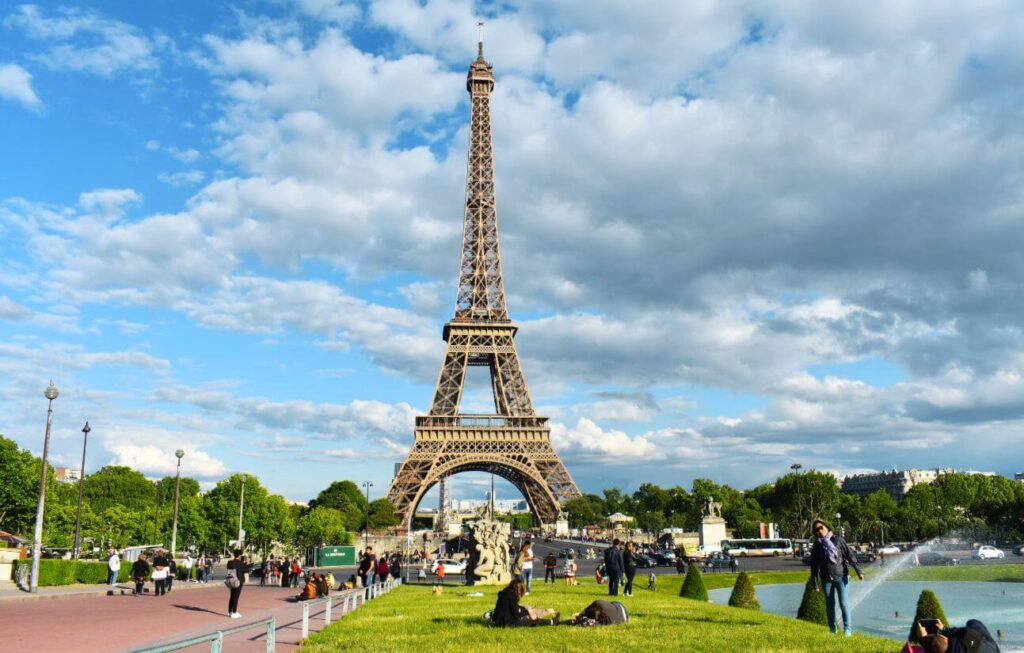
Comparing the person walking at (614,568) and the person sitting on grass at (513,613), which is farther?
the person walking at (614,568)

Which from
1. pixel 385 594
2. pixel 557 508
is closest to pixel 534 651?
pixel 385 594

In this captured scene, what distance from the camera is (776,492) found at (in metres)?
128

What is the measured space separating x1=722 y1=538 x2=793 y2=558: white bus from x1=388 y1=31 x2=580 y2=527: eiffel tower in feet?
54.6

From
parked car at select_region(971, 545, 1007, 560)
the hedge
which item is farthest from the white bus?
the hedge

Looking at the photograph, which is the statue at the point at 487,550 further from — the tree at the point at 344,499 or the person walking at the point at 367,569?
the tree at the point at 344,499

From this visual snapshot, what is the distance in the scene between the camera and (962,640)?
31.7 feet

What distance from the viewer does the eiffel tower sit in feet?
290

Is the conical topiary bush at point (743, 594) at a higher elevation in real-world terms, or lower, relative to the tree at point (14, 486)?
lower

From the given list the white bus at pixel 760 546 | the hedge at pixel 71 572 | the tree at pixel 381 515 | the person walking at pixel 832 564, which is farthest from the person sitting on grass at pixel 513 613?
the tree at pixel 381 515

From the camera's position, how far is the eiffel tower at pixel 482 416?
8844 centimetres

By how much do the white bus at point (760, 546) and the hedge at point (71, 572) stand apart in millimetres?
54811

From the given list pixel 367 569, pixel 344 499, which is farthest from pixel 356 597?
pixel 344 499

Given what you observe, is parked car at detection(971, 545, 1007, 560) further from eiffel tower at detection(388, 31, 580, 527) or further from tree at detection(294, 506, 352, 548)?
tree at detection(294, 506, 352, 548)

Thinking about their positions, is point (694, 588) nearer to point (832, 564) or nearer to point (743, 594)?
point (743, 594)
